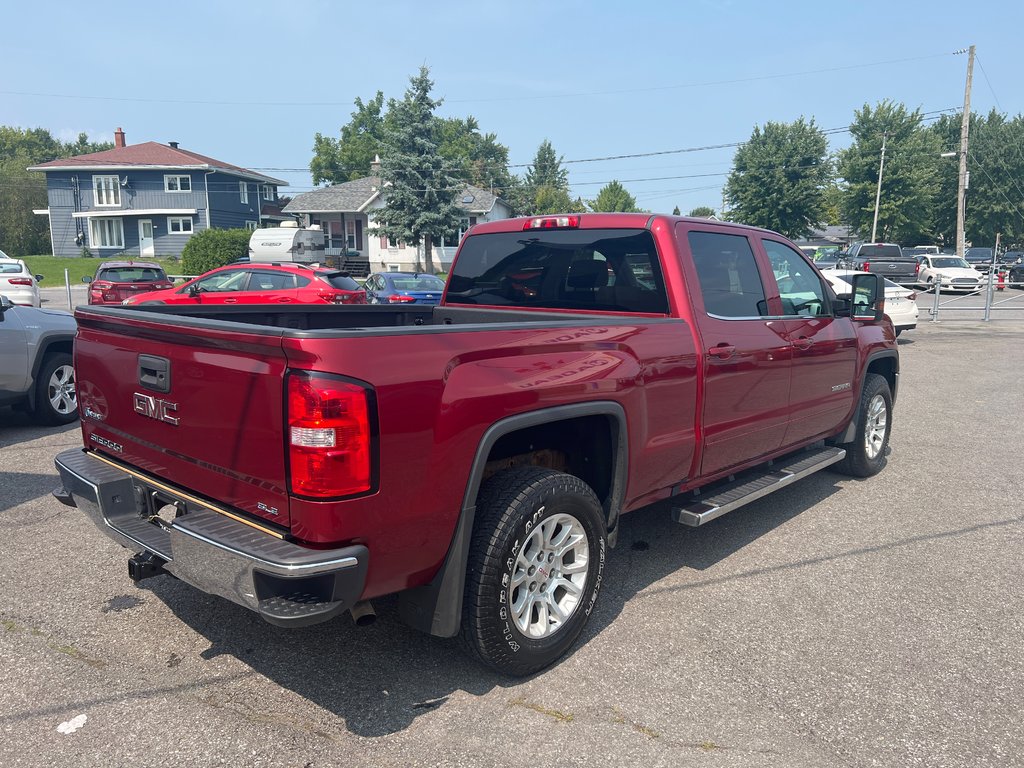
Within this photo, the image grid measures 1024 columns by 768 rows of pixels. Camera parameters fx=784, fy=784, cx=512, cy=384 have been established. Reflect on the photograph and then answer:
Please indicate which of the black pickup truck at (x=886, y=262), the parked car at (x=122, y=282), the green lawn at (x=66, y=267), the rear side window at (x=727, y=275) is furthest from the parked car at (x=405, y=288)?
the green lawn at (x=66, y=267)

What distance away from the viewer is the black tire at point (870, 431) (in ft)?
20.3

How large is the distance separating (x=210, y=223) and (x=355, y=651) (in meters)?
47.7

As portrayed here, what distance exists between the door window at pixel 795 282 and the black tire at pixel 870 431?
1.18 m

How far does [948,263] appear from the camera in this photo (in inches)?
1324

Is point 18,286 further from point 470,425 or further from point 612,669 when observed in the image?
point 612,669

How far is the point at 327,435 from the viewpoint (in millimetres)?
2562

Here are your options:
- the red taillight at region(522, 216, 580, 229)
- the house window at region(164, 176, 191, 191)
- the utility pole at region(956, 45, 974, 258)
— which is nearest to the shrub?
the house window at region(164, 176, 191, 191)

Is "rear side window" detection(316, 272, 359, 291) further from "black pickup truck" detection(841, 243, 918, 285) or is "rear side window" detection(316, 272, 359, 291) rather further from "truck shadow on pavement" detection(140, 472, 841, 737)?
"black pickup truck" detection(841, 243, 918, 285)

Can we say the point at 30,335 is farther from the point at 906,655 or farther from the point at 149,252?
the point at 149,252

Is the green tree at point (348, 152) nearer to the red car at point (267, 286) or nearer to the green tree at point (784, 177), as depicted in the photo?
the green tree at point (784, 177)

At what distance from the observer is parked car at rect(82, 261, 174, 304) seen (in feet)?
59.8

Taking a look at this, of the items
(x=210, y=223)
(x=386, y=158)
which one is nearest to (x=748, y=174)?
(x=386, y=158)

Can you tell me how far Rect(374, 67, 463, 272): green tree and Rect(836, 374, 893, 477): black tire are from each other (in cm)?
3411

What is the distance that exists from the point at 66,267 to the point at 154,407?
147 ft
